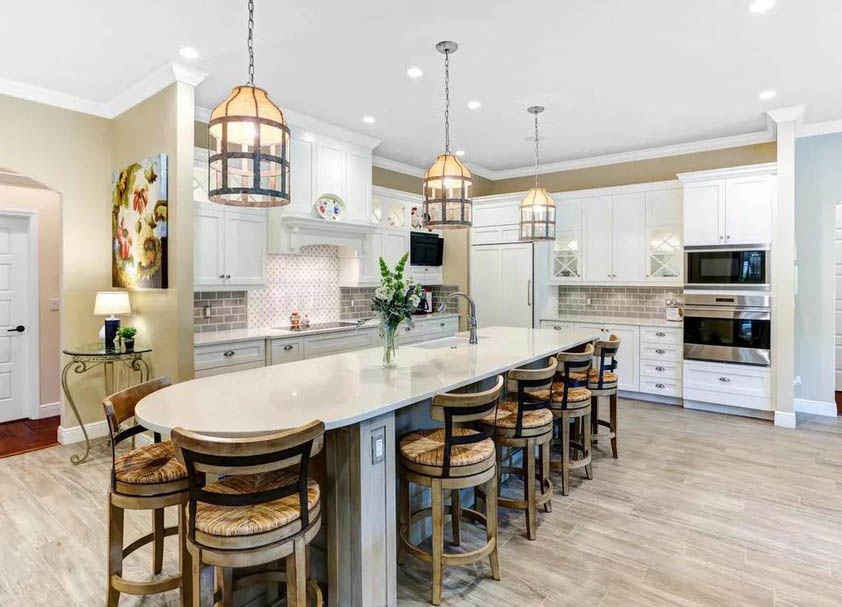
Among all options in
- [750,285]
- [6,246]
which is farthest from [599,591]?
[6,246]

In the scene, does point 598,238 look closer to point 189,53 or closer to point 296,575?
point 189,53

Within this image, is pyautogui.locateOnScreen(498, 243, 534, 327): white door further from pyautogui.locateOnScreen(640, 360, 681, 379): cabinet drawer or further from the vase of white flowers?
the vase of white flowers

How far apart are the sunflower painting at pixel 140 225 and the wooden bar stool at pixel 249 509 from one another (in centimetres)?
271

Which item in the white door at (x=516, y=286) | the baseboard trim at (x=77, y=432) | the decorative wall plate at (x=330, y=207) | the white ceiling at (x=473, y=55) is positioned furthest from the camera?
→ the white door at (x=516, y=286)

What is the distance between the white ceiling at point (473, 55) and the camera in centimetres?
298

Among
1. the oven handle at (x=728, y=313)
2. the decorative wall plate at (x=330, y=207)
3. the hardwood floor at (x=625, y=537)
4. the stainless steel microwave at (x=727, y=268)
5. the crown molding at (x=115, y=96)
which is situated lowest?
the hardwood floor at (x=625, y=537)

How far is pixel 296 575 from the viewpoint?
1698mm

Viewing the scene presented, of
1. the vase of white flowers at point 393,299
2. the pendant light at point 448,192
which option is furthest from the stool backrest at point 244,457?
the pendant light at point 448,192

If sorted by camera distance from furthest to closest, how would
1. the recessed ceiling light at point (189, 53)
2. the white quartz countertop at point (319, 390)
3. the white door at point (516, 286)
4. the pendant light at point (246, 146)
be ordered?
the white door at point (516, 286) → the recessed ceiling light at point (189, 53) → the pendant light at point (246, 146) → the white quartz countertop at point (319, 390)

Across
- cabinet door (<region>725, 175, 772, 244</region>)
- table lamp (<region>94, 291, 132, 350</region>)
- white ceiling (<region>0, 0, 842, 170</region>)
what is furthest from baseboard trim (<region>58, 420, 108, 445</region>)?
cabinet door (<region>725, 175, 772, 244</region>)

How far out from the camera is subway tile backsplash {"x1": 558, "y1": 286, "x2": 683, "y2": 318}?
6.15 meters

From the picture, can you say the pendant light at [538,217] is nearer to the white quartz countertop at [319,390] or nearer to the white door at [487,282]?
the white quartz countertop at [319,390]

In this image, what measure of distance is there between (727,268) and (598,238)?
1.54m

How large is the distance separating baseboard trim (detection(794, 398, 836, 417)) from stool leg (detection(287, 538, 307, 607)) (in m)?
5.77
